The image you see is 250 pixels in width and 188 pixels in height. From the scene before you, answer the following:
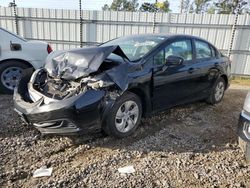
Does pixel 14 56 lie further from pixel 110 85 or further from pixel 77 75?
pixel 110 85

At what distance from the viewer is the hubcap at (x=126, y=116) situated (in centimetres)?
355

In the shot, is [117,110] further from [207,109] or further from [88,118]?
[207,109]

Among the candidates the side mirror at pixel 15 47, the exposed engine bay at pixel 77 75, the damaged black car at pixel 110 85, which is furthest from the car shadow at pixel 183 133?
the side mirror at pixel 15 47

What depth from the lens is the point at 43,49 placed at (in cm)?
566

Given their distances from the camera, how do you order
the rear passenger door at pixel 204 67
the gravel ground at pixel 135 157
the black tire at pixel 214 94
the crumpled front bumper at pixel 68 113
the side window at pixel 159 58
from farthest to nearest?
the black tire at pixel 214 94, the rear passenger door at pixel 204 67, the side window at pixel 159 58, the crumpled front bumper at pixel 68 113, the gravel ground at pixel 135 157

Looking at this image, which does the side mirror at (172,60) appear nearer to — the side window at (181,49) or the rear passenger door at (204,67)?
the side window at (181,49)

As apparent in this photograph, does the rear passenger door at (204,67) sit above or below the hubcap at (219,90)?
above

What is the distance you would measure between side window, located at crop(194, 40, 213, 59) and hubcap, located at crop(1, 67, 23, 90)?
3.84m

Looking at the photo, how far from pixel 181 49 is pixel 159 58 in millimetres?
720

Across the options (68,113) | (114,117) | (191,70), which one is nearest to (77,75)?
(68,113)

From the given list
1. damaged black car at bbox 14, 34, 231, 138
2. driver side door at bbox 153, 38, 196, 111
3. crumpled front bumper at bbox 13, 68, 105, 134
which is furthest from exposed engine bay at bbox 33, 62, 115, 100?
Answer: driver side door at bbox 153, 38, 196, 111

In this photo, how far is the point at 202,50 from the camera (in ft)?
16.4

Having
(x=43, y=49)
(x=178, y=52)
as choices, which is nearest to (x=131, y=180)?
(x=178, y=52)

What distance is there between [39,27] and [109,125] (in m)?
7.96
